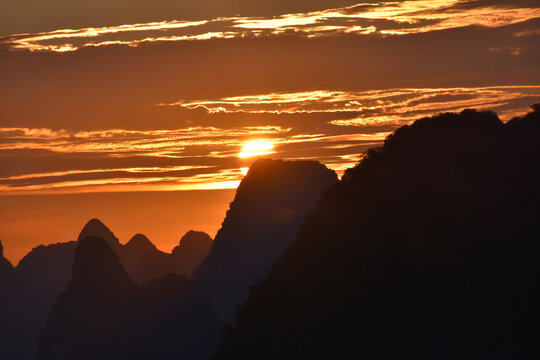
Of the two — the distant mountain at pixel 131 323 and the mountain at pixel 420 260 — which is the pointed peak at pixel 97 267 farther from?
the mountain at pixel 420 260

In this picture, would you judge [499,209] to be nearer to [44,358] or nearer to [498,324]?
[498,324]

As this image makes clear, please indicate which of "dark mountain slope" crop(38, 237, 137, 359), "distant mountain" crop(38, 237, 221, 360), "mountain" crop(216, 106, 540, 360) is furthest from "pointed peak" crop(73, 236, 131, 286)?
"mountain" crop(216, 106, 540, 360)

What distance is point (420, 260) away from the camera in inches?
2498

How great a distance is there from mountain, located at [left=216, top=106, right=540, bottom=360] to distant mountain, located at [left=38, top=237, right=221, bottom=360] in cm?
9627

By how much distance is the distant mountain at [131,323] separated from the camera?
164 m

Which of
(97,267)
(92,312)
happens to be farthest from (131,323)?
(97,267)

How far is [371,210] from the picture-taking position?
2729 inches

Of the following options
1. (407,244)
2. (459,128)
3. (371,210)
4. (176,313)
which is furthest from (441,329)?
(176,313)

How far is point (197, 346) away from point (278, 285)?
102719mm

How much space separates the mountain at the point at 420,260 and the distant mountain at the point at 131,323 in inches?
3790

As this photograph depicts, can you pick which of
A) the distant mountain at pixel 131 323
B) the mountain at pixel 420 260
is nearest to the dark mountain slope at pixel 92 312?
the distant mountain at pixel 131 323

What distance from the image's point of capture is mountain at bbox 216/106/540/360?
2313 inches

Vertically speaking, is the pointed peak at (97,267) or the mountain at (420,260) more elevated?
the mountain at (420,260)

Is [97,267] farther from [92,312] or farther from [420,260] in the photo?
[420,260]
